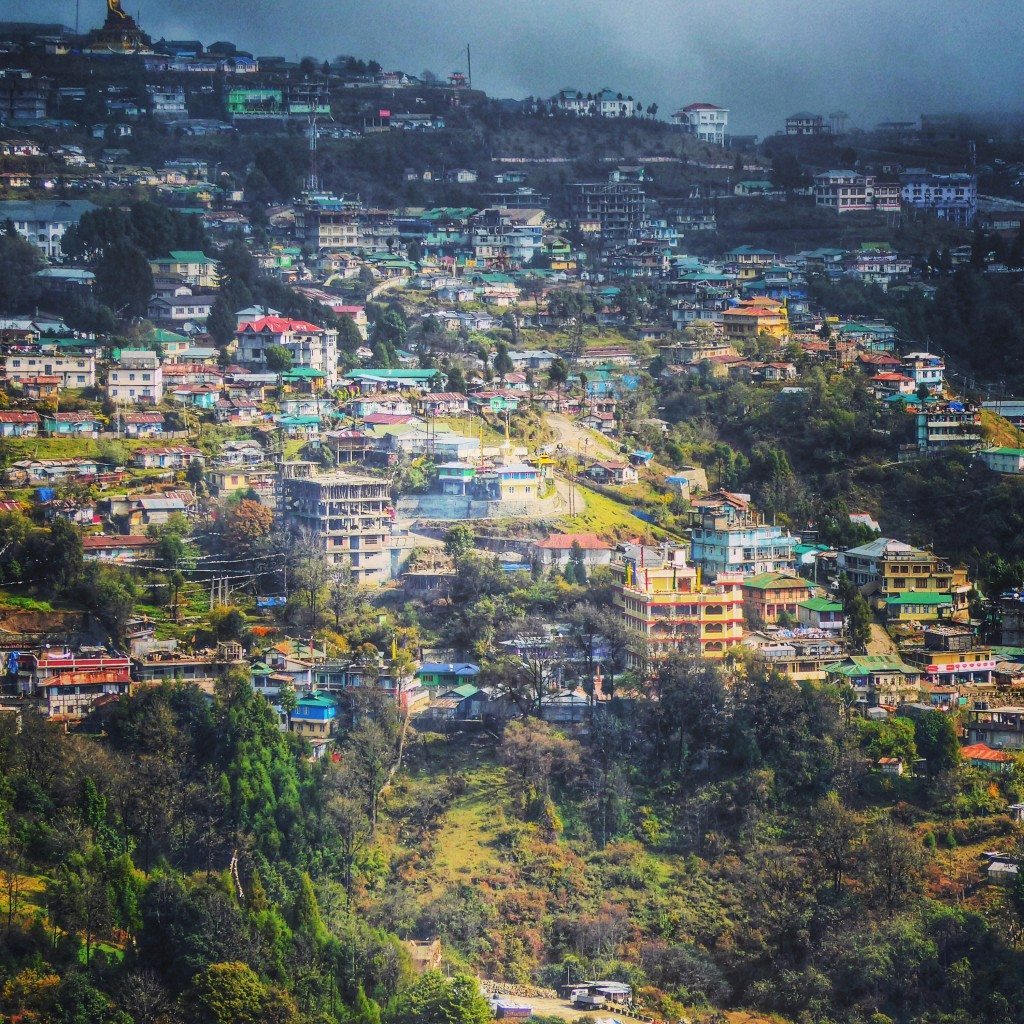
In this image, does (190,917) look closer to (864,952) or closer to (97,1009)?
(97,1009)

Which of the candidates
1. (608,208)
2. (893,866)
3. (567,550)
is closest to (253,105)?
(608,208)

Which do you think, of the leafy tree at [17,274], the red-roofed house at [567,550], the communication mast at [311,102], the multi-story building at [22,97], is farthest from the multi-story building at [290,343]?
the communication mast at [311,102]

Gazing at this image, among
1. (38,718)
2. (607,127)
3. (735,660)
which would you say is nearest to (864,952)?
(735,660)

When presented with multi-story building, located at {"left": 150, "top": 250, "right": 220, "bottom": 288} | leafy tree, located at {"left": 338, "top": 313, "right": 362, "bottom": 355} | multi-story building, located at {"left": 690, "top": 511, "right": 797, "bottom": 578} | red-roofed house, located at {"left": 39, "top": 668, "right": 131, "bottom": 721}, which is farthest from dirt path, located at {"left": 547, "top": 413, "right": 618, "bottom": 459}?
red-roofed house, located at {"left": 39, "top": 668, "right": 131, "bottom": 721}

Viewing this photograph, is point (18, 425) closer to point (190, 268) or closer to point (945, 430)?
point (190, 268)

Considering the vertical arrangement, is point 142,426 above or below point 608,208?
below

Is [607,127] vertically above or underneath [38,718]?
A: above
